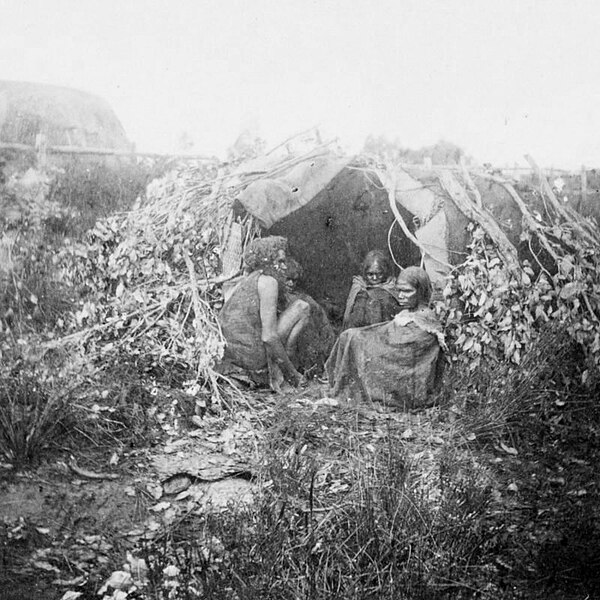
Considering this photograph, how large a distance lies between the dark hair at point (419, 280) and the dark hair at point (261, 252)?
0.71m

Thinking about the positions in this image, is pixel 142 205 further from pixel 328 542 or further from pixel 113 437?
pixel 328 542

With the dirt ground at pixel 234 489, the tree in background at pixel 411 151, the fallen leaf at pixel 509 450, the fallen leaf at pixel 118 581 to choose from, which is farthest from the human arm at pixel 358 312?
the fallen leaf at pixel 118 581

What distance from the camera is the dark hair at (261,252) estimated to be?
3.74 meters

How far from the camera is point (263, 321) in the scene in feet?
11.9

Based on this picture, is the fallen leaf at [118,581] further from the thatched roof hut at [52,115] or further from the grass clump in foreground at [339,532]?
the thatched roof hut at [52,115]

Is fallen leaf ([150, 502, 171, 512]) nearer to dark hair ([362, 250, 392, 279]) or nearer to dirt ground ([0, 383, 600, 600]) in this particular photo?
dirt ground ([0, 383, 600, 600])

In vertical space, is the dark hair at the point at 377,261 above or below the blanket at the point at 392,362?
above

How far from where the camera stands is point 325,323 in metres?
3.74

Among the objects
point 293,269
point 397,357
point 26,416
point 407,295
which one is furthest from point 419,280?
point 26,416

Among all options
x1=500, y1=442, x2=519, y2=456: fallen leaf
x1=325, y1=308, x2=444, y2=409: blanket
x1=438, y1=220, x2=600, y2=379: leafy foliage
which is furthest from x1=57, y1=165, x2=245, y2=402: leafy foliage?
x1=500, y1=442, x2=519, y2=456: fallen leaf

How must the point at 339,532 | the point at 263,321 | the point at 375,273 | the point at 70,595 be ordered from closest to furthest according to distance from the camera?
the point at 70,595, the point at 339,532, the point at 263,321, the point at 375,273

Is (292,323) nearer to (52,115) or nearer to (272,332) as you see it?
(272,332)

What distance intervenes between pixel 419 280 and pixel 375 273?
30 centimetres

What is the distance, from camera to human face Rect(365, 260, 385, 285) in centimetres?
391
